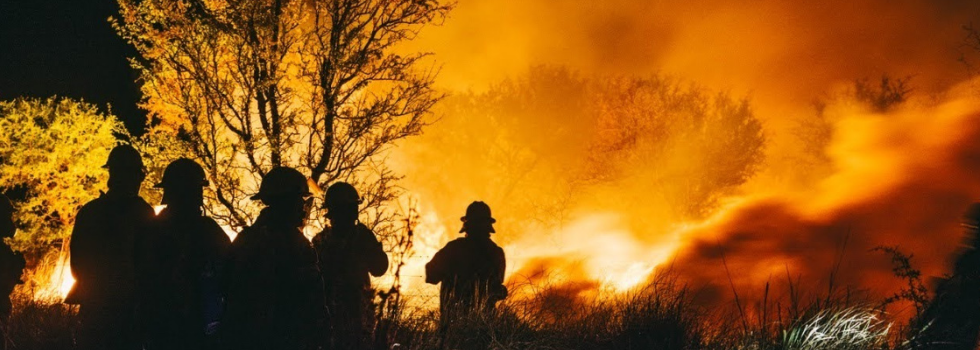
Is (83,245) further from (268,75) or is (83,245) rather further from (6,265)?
(268,75)

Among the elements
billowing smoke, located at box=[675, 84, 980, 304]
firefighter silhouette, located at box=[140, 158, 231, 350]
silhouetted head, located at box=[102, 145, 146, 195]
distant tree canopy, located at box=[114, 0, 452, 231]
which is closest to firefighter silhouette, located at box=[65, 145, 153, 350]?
silhouetted head, located at box=[102, 145, 146, 195]

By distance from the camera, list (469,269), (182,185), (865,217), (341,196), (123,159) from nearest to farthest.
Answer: (182,185)
(123,159)
(341,196)
(469,269)
(865,217)

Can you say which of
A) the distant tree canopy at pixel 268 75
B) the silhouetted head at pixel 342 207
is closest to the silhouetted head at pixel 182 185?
the silhouetted head at pixel 342 207

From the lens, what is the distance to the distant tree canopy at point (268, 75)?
9.61m

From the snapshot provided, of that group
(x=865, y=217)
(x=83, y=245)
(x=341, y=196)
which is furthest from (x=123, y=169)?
(x=865, y=217)

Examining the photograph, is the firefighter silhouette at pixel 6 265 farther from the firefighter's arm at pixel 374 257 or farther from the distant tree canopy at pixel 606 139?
the distant tree canopy at pixel 606 139

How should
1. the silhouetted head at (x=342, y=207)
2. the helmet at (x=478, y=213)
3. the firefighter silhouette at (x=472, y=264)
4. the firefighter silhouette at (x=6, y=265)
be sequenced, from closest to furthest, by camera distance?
the silhouetted head at (x=342, y=207) → the firefighter silhouette at (x=6, y=265) → the firefighter silhouette at (x=472, y=264) → the helmet at (x=478, y=213)

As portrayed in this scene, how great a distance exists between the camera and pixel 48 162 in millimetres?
15727

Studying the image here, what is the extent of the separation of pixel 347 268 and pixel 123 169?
66.3 inches

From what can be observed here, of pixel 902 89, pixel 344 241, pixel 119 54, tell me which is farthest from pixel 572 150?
pixel 344 241

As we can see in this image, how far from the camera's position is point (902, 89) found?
25672mm

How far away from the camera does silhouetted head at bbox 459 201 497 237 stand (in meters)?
6.27

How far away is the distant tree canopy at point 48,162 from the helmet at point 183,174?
45.4 ft

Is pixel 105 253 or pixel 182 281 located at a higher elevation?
pixel 105 253
